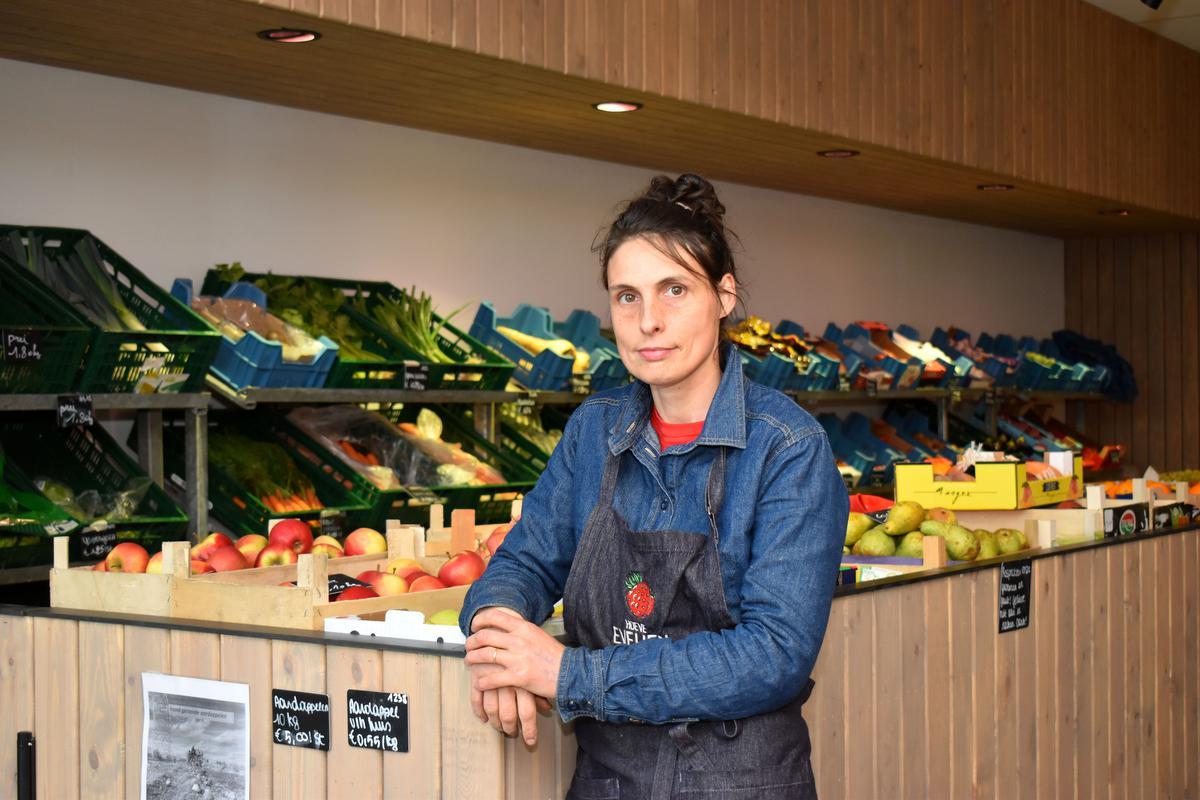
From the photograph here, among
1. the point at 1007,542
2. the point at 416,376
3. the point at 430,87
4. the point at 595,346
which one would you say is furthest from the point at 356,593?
the point at 595,346

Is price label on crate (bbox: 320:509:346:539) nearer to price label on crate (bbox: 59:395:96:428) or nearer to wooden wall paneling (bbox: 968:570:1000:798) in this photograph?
price label on crate (bbox: 59:395:96:428)

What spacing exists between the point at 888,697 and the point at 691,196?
4.96 ft

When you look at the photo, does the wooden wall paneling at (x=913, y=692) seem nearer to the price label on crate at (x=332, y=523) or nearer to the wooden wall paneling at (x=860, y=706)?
the wooden wall paneling at (x=860, y=706)

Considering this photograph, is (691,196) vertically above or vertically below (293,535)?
above

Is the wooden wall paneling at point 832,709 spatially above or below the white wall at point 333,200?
below

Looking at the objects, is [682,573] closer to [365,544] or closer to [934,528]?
[365,544]

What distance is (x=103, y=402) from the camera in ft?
12.8

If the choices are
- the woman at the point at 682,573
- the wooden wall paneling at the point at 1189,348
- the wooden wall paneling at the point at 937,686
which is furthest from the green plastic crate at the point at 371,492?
the wooden wall paneling at the point at 1189,348

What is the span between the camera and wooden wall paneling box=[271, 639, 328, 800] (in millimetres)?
2510

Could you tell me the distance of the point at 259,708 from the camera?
2594mm

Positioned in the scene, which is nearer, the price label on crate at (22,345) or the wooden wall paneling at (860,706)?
the wooden wall paneling at (860,706)

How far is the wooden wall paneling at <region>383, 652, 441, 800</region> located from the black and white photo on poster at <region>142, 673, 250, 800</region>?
0.33m

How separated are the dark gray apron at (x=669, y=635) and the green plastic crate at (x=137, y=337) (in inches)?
83.5

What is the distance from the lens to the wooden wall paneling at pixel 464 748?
2.29 m
